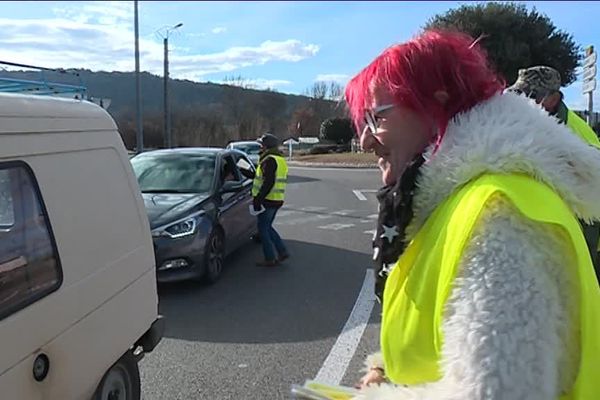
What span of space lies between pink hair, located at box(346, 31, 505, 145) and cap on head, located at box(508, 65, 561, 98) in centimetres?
249

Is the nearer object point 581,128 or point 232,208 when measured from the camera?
point 581,128

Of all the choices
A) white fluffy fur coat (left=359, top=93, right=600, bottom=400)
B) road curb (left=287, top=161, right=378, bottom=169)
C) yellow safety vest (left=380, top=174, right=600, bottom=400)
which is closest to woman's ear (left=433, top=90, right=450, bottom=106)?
white fluffy fur coat (left=359, top=93, right=600, bottom=400)

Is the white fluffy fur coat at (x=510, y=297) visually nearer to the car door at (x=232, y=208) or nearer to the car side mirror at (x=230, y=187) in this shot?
the car door at (x=232, y=208)

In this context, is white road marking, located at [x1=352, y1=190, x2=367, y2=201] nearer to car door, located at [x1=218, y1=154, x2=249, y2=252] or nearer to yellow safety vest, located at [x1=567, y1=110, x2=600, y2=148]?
car door, located at [x1=218, y1=154, x2=249, y2=252]

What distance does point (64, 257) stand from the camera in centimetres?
278

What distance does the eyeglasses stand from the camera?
150cm

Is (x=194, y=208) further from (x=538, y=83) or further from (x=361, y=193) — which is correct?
(x=361, y=193)

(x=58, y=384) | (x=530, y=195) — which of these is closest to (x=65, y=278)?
(x=58, y=384)

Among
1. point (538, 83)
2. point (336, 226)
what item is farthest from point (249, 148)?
point (538, 83)

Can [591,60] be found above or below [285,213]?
above

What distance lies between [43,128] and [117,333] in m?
Result: 1.13

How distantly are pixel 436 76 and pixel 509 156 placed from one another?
263mm

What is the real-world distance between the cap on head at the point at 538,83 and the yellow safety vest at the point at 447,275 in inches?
106

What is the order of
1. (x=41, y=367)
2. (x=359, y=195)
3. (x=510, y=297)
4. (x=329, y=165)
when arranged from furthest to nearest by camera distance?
1. (x=329, y=165)
2. (x=359, y=195)
3. (x=41, y=367)
4. (x=510, y=297)
